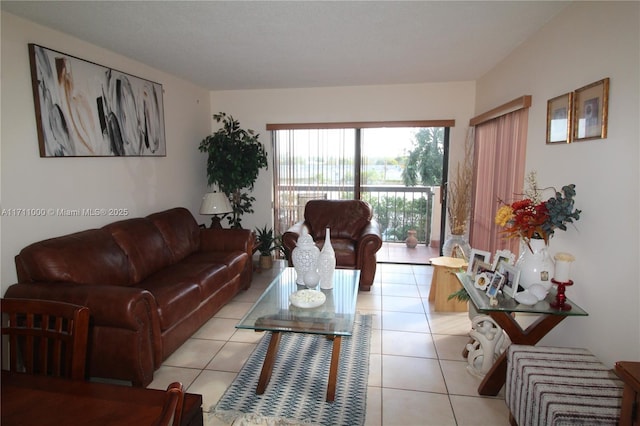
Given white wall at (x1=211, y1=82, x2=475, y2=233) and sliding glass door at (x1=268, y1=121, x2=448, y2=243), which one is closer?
white wall at (x1=211, y1=82, x2=475, y2=233)

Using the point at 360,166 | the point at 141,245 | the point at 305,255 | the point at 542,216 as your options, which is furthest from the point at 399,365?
the point at 360,166

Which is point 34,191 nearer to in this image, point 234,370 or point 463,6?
point 234,370

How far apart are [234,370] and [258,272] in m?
2.24

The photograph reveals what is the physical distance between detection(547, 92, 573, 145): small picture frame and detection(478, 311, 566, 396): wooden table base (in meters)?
1.11

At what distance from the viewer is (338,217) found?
15.3ft

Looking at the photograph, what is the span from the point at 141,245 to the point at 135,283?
35 centimetres

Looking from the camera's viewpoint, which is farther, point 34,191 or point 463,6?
point 34,191

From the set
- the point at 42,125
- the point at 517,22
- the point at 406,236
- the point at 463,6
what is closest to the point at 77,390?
the point at 42,125

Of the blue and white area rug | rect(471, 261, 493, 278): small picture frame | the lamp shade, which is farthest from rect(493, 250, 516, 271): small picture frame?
the lamp shade

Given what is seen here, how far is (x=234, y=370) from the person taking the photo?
2.55 meters

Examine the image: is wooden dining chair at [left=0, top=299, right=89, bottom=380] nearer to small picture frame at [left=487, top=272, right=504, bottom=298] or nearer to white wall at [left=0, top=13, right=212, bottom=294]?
white wall at [left=0, top=13, right=212, bottom=294]

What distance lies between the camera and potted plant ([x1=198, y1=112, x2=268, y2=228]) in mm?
4570

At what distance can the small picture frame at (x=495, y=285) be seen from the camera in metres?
2.24

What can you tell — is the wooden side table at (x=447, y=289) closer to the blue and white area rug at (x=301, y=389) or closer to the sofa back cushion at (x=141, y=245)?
the blue and white area rug at (x=301, y=389)
